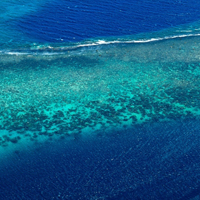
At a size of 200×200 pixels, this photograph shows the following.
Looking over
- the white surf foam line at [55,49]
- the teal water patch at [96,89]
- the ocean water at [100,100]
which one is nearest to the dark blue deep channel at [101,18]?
the ocean water at [100,100]

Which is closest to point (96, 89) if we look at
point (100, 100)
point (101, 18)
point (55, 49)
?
point (100, 100)

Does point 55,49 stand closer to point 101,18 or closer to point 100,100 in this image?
point 101,18

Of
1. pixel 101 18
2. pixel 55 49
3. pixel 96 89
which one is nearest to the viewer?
pixel 96 89

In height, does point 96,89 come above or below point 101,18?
below

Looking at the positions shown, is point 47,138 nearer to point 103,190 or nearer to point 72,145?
point 72,145

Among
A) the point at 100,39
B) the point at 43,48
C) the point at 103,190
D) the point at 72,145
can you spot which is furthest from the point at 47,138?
the point at 100,39

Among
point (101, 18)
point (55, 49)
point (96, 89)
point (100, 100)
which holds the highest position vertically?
point (101, 18)

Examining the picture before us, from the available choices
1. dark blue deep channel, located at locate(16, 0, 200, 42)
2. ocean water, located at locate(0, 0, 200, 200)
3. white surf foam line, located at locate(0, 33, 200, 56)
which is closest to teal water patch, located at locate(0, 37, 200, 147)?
ocean water, located at locate(0, 0, 200, 200)

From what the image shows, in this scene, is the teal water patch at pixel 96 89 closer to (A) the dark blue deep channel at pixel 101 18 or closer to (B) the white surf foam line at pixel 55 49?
(B) the white surf foam line at pixel 55 49
